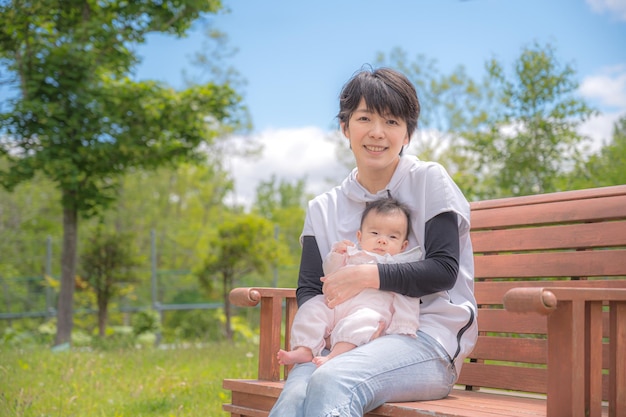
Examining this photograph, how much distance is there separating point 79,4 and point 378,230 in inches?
297

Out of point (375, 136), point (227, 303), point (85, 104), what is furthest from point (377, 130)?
point (227, 303)

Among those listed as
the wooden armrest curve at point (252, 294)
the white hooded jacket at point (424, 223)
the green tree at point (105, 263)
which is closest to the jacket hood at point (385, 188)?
the white hooded jacket at point (424, 223)

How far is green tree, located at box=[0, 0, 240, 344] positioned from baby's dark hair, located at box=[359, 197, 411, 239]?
6.48 meters

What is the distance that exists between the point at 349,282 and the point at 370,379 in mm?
323

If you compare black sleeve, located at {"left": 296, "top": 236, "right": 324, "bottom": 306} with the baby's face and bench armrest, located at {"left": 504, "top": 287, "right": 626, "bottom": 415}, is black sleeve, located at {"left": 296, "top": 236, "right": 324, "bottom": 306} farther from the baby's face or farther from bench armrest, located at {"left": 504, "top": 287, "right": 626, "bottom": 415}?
bench armrest, located at {"left": 504, "top": 287, "right": 626, "bottom": 415}

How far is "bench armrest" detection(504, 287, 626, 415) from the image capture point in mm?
1683

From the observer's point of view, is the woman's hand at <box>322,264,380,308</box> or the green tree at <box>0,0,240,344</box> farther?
the green tree at <box>0,0,240,344</box>

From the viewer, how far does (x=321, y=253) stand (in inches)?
100

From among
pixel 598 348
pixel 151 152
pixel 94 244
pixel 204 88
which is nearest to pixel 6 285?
pixel 94 244

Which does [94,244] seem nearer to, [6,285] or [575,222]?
[6,285]

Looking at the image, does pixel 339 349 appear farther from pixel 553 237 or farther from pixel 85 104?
pixel 85 104

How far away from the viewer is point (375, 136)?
239cm

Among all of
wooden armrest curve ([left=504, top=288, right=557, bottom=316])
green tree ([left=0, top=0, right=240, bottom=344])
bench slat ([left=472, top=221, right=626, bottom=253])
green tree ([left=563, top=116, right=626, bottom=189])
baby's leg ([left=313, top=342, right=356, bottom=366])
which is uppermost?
green tree ([left=0, top=0, right=240, bottom=344])

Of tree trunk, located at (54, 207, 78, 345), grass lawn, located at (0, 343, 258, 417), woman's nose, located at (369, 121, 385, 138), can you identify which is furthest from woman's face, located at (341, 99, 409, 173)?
tree trunk, located at (54, 207, 78, 345)
